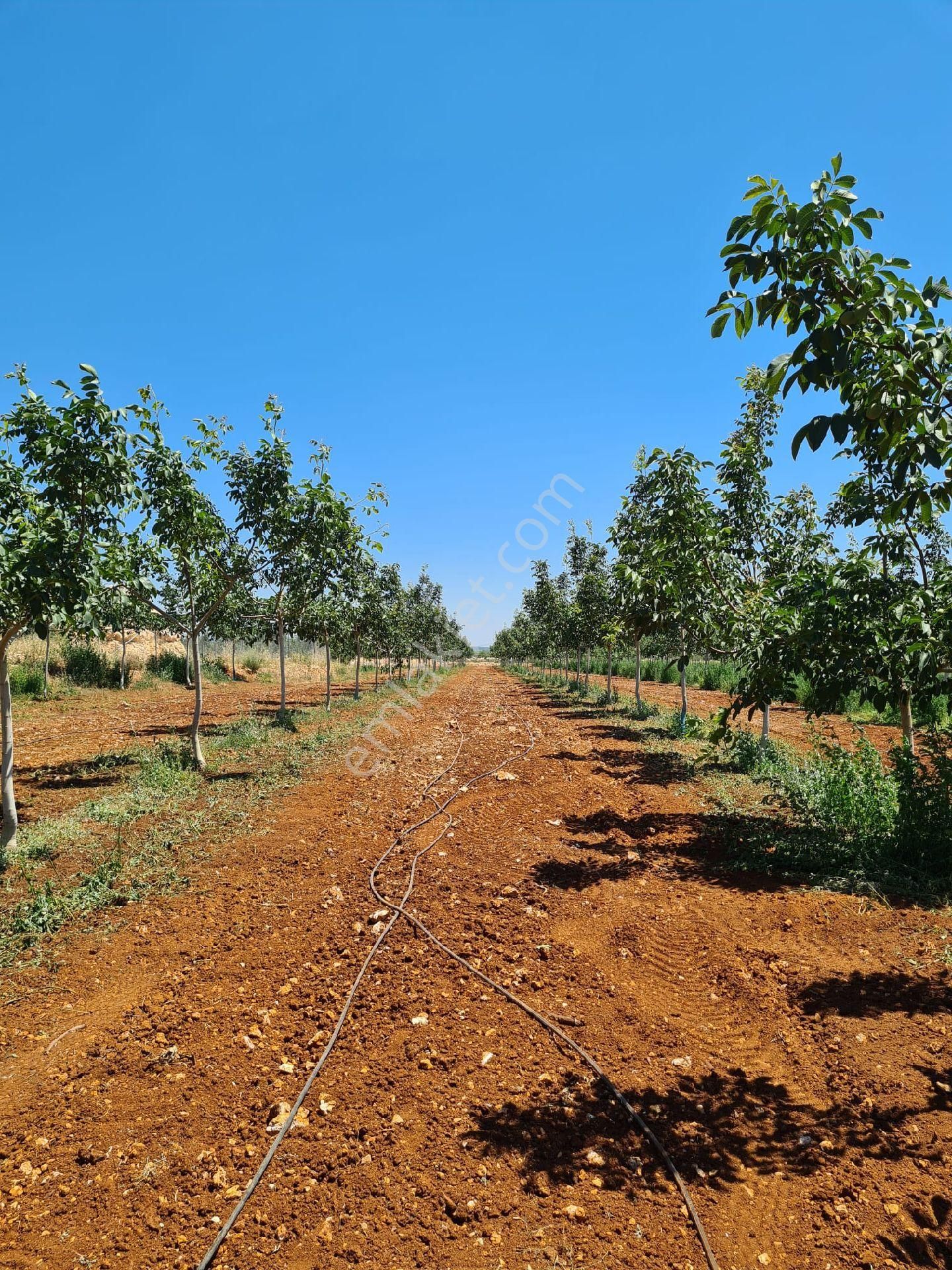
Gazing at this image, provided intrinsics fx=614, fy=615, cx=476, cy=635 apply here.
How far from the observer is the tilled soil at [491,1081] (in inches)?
97.7

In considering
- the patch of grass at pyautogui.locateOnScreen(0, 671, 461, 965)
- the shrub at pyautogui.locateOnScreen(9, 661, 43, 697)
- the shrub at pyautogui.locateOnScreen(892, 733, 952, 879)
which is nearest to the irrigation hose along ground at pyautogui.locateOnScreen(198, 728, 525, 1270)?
the patch of grass at pyautogui.locateOnScreen(0, 671, 461, 965)

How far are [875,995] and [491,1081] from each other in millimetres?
2559

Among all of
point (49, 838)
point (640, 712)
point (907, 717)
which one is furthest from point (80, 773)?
point (640, 712)

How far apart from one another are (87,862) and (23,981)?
204 centimetres

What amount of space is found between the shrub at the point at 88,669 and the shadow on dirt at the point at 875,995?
25.6m

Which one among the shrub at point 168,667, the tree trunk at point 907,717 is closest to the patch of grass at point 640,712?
the tree trunk at point 907,717

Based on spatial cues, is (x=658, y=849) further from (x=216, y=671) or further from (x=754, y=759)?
(x=216, y=671)

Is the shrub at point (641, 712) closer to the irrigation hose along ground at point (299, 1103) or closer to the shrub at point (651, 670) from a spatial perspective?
the irrigation hose along ground at point (299, 1103)

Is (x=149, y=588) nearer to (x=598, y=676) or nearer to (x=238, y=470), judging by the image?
(x=238, y=470)

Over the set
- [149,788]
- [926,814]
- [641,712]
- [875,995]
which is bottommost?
[875,995]

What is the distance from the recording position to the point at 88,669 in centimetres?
2403

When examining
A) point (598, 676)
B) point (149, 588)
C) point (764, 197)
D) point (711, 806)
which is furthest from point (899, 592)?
point (598, 676)

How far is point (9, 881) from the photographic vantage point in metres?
5.77

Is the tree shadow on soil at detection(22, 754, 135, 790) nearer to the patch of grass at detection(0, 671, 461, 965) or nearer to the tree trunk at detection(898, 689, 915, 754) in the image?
the patch of grass at detection(0, 671, 461, 965)
